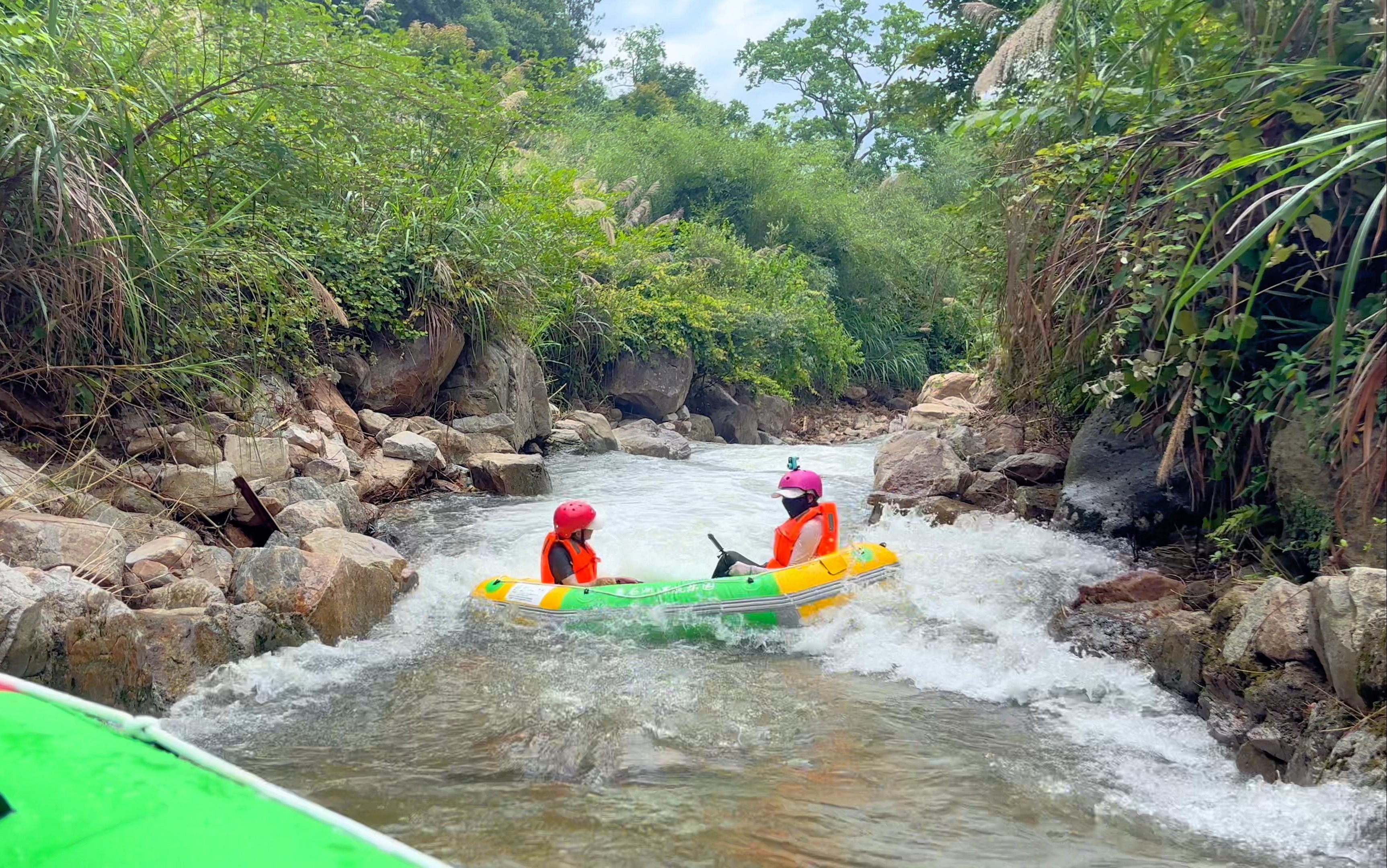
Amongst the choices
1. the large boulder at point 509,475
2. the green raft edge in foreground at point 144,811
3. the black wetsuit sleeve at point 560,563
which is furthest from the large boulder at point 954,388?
the green raft edge in foreground at point 144,811

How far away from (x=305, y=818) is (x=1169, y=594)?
458 cm

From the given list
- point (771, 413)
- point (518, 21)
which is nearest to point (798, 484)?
point (771, 413)

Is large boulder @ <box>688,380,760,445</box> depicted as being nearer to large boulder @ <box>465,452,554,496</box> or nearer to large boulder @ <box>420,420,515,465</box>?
large boulder @ <box>420,420,515,465</box>

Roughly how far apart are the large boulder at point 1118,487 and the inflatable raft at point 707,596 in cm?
186

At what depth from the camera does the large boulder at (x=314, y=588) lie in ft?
16.2

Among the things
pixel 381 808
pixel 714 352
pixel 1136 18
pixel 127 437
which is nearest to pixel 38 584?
pixel 381 808

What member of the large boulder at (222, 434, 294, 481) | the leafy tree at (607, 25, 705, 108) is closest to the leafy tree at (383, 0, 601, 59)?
the leafy tree at (607, 25, 705, 108)

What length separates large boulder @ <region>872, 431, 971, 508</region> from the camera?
828 cm

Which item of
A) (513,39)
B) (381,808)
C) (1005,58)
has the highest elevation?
(513,39)

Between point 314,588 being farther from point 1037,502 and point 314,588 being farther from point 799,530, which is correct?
point 1037,502

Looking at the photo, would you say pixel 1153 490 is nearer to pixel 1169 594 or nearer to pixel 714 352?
pixel 1169 594

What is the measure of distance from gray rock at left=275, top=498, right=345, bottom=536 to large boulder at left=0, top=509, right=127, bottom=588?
133cm

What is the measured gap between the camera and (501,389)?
10648 mm

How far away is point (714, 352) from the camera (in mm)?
16203
